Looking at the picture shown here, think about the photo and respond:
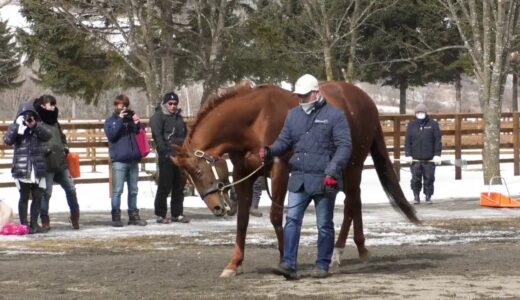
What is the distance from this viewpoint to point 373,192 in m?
21.5

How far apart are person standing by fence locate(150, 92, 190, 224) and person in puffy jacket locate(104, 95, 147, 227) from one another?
0.32 metres

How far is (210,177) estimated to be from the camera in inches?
396

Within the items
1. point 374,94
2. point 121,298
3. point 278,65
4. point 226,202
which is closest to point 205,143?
point 226,202

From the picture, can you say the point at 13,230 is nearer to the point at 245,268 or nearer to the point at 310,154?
the point at 245,268

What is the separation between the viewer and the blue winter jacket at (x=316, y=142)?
9.30m

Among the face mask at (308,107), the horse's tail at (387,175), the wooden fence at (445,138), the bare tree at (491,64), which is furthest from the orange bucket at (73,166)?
the bare tree at (491,64)

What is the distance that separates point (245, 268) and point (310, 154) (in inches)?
65.3

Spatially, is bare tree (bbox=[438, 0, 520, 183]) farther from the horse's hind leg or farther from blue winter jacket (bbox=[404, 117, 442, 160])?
the horse's hind leg

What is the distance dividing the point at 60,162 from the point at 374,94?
137088mm

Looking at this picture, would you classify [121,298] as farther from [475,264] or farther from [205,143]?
[475,264]

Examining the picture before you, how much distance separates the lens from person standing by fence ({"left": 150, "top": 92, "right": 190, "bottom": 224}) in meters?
15.2

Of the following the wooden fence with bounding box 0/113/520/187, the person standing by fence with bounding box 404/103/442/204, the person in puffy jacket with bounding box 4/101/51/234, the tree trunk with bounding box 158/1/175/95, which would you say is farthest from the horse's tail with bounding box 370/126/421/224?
the wooden fence with bounding box 0/113/520/187

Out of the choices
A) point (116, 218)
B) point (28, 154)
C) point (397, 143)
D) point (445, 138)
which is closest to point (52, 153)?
point (28, 154)

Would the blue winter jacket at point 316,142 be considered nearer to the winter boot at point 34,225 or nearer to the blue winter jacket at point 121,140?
the winter boot at point 34,225
